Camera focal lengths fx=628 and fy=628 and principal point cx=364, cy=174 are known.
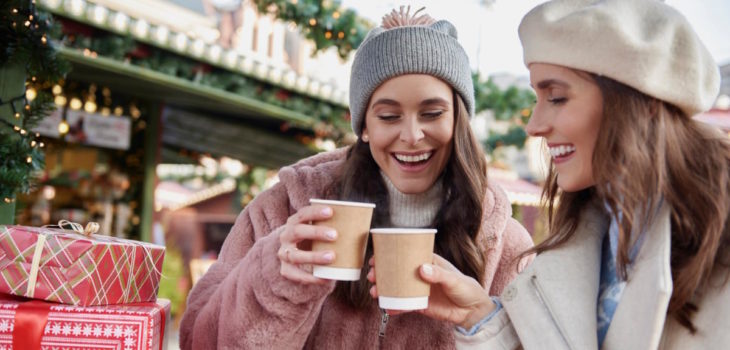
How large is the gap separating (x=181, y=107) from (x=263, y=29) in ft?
50.3

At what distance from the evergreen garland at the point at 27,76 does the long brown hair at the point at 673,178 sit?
1.78 m

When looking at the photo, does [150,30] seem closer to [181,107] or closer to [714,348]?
[181,107]

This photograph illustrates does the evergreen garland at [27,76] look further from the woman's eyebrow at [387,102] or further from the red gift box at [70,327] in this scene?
the woman's eyebrow at [387,102]

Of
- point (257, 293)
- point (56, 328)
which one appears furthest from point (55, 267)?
point (257, 293)

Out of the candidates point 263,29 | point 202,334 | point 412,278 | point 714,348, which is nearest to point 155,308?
point 202,334

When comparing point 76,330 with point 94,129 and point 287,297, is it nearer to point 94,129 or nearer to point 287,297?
point 287,297

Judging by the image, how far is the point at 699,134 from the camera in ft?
4.51

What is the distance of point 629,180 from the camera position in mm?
1310

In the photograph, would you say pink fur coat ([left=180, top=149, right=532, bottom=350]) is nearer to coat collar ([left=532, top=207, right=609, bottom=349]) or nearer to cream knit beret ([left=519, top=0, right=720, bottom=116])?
coat collar ([left=532, top=207, right=609, bottom=349])

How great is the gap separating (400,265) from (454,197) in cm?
74

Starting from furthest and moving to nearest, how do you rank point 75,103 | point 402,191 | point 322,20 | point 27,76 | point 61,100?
1. point 75,103
2. point 61,100
3. point 322,20
4. point 27,76
5. point 402,191

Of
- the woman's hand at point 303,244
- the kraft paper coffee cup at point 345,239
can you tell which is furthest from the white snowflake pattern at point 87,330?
the kraft paper coffee cup at point 345,239

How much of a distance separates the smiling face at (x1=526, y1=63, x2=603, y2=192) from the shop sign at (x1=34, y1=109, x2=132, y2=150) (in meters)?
5.05

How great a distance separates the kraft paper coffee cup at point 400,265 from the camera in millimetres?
1402
